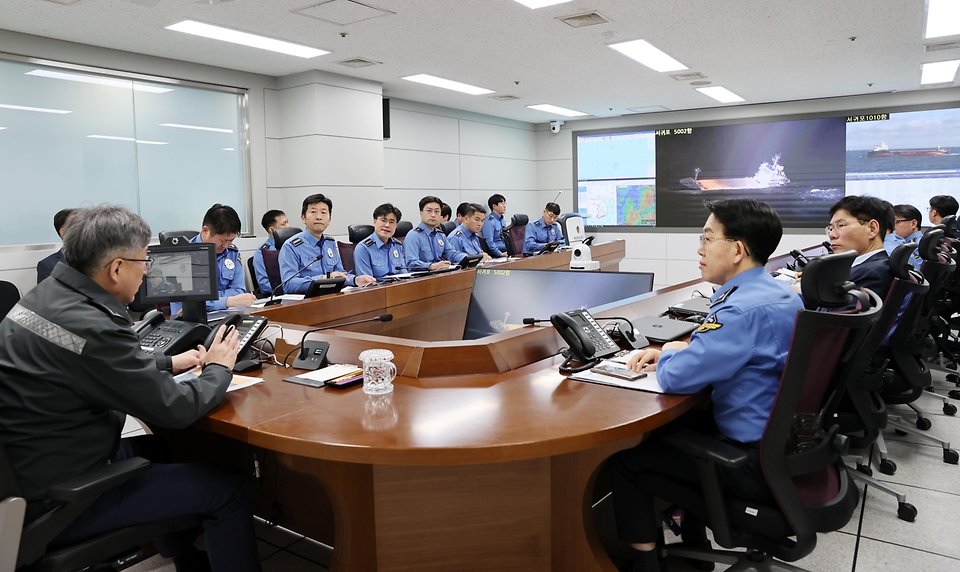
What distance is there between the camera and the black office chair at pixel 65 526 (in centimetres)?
148

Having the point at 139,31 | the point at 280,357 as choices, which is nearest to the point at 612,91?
the point at 139,31

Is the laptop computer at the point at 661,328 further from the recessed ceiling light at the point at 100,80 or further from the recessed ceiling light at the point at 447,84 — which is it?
the recessed ceiling light at the point at 100,80

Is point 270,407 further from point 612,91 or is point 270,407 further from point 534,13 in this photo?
point 612,91

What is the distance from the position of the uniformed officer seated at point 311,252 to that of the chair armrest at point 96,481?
3073 millimetres

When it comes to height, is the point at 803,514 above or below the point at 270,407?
below

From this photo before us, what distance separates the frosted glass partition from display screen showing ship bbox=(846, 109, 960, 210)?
858 centimetres

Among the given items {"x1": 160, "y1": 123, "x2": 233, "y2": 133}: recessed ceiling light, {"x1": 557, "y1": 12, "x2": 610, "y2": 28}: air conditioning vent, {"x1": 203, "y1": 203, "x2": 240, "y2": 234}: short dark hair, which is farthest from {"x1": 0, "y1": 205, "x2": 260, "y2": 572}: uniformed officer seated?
{"x1": 160, "y1": 123, "x2": 233, "y2": 133}: recessed ceiling light

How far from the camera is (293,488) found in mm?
2467

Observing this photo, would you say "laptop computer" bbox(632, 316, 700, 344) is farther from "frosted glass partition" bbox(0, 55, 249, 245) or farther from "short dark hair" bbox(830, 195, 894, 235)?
"frosted glass partition" bbox(0, 55, 249, 245)

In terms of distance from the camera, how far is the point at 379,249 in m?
5.82

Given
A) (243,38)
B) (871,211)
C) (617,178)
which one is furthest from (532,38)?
(617,178)

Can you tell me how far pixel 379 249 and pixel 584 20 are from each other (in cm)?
259

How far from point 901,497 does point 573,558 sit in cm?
173

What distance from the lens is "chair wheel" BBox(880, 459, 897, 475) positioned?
10.3 feet
